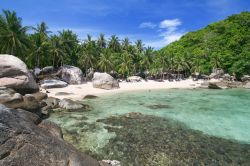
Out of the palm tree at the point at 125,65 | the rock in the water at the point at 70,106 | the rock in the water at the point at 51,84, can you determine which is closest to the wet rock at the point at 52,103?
the rock in the water at the point at 70,106

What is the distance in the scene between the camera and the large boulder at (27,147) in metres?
7.05

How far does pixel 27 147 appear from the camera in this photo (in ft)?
24.5

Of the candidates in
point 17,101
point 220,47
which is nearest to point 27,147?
point 17,101

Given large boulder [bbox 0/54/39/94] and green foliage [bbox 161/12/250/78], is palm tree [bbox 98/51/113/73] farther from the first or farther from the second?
large boulder [bbox 0/54/39/94]

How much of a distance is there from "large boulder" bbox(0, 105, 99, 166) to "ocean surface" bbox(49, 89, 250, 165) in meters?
4.58

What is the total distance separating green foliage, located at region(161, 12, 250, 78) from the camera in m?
74.9

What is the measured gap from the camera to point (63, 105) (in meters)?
26.1

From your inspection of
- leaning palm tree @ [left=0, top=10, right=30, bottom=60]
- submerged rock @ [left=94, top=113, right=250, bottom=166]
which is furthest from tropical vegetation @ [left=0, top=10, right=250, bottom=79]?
submerged rock @ [left=94, top=113, right=250, bottom=166]

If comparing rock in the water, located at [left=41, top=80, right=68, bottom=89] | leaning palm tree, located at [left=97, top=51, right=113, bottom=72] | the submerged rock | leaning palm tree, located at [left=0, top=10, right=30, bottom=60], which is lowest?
the submerged rock

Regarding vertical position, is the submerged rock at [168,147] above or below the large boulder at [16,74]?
Answer: below

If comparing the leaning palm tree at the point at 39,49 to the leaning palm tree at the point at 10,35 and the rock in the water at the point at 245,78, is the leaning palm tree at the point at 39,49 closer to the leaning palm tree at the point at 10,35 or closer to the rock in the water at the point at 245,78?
the leaning palm tree at the point at 10,35

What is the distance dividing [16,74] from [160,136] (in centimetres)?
1771

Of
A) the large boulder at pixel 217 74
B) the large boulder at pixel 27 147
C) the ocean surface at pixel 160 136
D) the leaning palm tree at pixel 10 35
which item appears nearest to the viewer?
the large boulder at pixel 27 147

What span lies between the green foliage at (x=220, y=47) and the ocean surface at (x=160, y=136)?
174 feet
